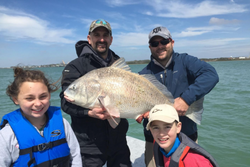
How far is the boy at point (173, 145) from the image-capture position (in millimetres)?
2055

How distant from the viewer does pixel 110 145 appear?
2951mm

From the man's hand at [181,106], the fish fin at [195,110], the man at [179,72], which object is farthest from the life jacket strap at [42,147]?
the fish fin at [195,110]

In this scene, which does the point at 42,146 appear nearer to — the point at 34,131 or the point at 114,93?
the point at 34,131

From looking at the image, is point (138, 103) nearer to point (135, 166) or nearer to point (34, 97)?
point (34, 97)

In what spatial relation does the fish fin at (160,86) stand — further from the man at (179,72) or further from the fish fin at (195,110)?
the fish fin at (195,110)

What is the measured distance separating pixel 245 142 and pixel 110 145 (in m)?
7.65

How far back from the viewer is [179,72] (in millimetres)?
3160

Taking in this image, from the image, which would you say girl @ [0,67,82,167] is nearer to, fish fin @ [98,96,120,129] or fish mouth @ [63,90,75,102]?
fish mouth @ [63,90,75,102]

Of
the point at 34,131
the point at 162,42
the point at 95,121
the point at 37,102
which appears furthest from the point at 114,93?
the point at 162,42

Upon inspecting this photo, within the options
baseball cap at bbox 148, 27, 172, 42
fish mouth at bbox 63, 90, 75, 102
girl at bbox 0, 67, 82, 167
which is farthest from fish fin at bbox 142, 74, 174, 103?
girl at bbox 0, 67, 82, 167

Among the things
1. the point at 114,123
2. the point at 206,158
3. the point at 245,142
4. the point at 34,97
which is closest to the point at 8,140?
the point at 34,97

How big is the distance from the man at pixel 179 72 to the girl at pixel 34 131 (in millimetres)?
1682

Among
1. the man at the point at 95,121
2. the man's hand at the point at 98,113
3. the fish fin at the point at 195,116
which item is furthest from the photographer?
the fish fin at the point at 195,116

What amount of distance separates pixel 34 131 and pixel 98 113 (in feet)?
3.00
